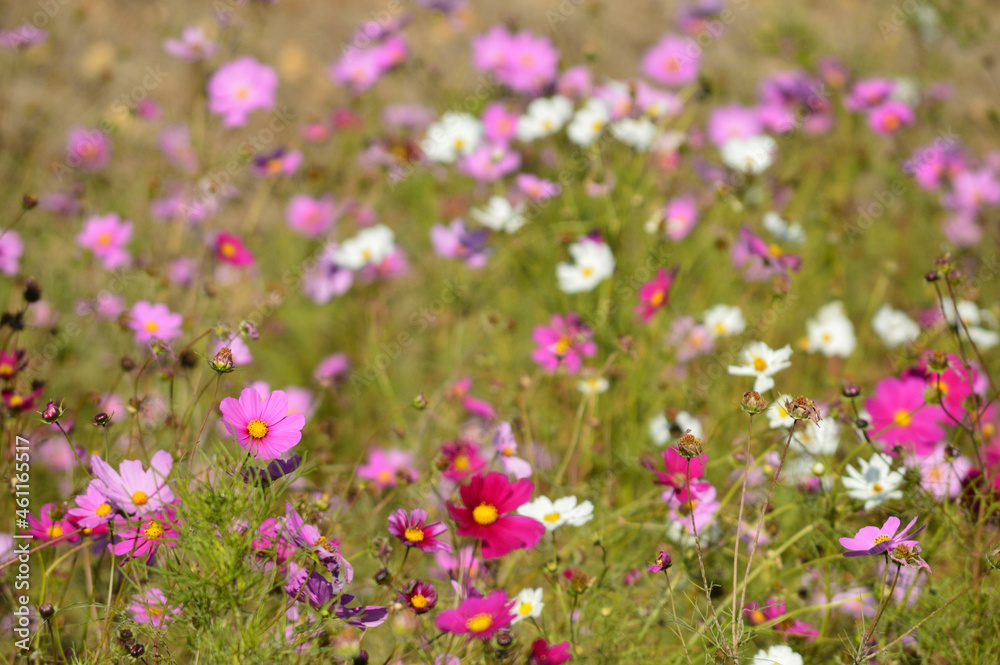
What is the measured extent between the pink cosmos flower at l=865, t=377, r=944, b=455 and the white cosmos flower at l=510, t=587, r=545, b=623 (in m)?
0.70

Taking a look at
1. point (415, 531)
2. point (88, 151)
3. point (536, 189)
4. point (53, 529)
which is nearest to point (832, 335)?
→ point (536, 189)

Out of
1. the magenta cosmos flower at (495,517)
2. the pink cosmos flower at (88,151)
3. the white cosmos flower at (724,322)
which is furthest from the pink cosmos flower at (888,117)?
the pink cosmos flower at (88,151)

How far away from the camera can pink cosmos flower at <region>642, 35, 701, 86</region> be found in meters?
2.49

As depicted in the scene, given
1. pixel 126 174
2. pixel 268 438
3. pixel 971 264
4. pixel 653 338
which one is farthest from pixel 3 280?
pixel 971 264

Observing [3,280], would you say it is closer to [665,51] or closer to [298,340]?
[298,340]

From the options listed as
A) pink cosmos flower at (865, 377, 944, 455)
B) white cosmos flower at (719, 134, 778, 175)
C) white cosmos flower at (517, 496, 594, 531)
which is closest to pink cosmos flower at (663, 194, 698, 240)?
white cosmos flower at (719, 134, 778, 175)

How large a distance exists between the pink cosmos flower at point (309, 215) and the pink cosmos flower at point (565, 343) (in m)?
0.98

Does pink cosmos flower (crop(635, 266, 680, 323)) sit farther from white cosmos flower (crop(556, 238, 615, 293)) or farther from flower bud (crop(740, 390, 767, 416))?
flower bud (crop(740, 390, 767, 416))

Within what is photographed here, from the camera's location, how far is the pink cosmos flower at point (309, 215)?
237 centimetres

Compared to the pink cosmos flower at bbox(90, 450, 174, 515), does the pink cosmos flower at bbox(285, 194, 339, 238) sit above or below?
below

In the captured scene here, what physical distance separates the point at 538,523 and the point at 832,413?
548 mm

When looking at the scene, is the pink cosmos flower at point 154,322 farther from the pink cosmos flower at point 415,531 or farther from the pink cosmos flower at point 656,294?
the pink cosmos flower at point 656,294

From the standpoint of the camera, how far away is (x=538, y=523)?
112 cm

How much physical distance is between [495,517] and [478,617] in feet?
0.64
